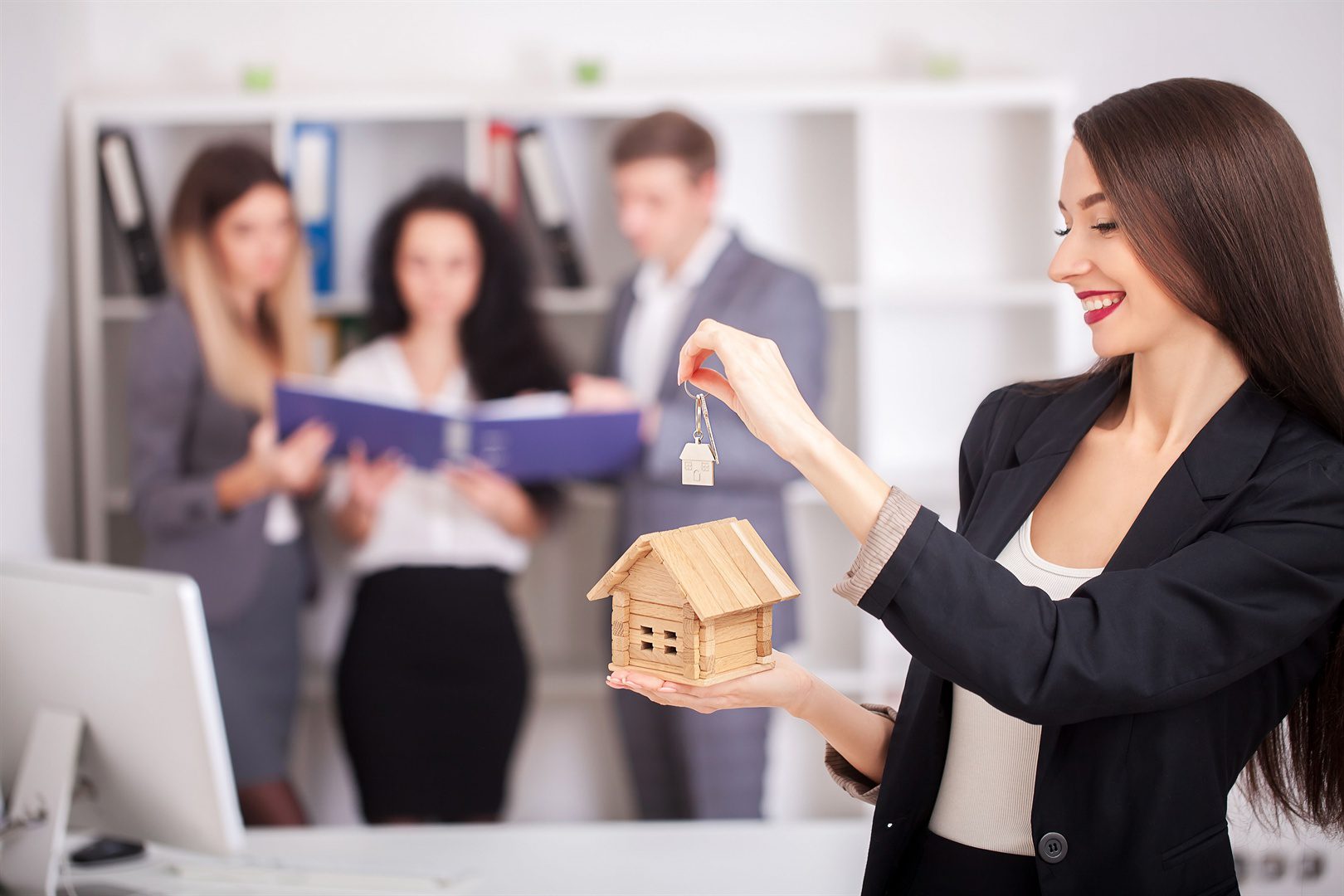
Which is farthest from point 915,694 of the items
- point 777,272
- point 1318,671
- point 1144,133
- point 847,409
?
point 847,409

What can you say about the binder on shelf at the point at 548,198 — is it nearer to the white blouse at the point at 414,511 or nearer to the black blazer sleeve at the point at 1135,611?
the white blouse at the point at 414,511

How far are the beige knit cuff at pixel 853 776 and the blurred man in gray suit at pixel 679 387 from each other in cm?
142

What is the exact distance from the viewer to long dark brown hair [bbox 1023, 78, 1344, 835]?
3.59 ft

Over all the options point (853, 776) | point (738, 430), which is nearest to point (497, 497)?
point (738, 430)

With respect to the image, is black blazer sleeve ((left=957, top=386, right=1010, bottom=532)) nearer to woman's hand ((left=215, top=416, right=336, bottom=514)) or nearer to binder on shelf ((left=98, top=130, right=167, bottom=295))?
woman's hand ((left=215, top=416, right=336, bottom=514))

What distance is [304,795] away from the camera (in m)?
3.43

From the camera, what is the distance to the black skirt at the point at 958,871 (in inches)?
47.1

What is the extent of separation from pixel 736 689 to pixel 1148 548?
42cm

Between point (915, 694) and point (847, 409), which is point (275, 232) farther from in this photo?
point (915, 694)

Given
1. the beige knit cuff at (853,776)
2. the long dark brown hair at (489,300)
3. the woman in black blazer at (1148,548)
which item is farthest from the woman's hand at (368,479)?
the woman in black blazer at (1148,548)

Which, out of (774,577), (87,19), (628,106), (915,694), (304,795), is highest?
(87,19)

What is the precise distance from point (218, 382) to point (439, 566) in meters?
0.73

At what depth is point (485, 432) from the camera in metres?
2.78

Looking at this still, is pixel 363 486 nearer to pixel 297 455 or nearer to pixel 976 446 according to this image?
pixel 297 455
